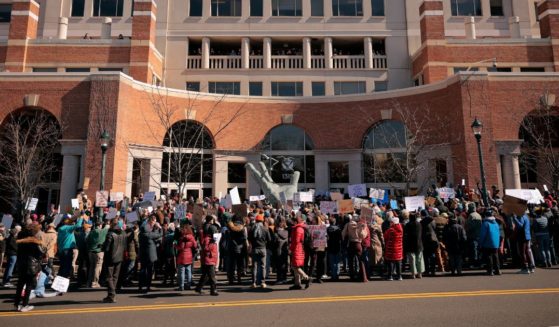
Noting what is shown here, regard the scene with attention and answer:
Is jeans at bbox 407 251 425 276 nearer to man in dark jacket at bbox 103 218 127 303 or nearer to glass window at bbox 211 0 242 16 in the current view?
man in dark jacket at bbox 103 218 127 303

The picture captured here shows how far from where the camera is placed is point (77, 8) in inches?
1395

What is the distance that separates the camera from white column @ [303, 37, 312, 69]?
34.0 meters

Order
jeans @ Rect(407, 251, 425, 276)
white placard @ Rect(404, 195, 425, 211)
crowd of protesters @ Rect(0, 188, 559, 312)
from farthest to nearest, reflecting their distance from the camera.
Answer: white placard @ Rect(404, 195, 425, 211)
jeans @ Rect(407, 251, 425, 276)
crowd of protesters @ Rect(0, 188, 559, 312)

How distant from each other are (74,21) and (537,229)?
3860cm

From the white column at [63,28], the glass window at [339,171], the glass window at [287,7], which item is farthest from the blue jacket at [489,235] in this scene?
the white column at [63,28]

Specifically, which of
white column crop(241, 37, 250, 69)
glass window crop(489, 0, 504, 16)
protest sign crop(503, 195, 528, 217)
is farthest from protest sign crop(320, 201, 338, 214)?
glass window crop(489, 0, 504, 16)

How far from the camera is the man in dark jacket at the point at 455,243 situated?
12102 millimetres

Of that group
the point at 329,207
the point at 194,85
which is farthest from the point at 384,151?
the point at 194,85

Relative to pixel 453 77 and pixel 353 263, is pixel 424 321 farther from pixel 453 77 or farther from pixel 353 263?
pixel 453 77

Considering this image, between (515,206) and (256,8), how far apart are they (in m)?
29.5

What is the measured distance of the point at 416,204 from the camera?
14.6m

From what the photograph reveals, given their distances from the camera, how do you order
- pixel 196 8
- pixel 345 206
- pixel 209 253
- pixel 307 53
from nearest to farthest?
pixel 209 253, pixel 345 206, pixel 307 53, pixel 196 8

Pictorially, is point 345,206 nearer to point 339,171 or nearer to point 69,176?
point 339,171

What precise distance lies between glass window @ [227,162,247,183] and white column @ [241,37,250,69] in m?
9.80
